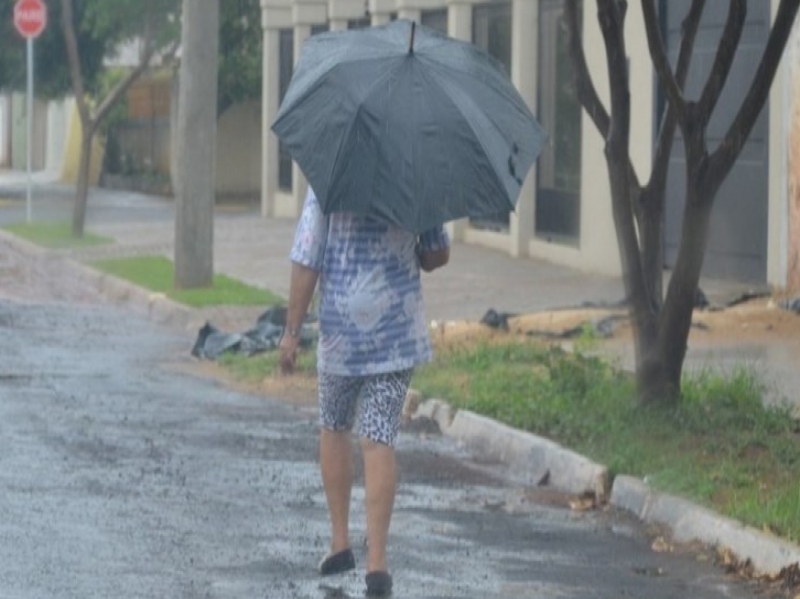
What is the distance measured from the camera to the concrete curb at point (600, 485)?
832 centimetres

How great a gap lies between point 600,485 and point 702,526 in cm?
119

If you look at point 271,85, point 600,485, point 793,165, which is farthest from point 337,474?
point 271,85

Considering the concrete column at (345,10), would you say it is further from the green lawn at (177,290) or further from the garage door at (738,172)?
the garage door at (738,172)

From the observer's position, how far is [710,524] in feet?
28.9

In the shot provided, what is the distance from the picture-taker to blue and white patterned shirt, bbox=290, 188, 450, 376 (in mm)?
7652

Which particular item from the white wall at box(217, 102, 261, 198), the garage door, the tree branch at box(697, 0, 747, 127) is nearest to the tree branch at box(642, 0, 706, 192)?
the tree branch at box(697, 0, 747, 127)

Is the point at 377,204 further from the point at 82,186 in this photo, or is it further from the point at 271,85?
the point at 271,85

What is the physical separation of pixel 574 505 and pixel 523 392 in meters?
2.43

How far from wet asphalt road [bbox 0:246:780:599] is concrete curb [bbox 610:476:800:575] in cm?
14

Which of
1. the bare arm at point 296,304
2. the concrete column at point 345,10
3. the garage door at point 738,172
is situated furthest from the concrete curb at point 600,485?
the concrete column at point 345,10

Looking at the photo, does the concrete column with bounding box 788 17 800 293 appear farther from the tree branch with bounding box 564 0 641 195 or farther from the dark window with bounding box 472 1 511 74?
the dark window with bounding box 472 1 511 74

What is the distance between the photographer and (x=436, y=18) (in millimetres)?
27562

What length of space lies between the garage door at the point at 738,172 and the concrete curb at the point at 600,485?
265 inches

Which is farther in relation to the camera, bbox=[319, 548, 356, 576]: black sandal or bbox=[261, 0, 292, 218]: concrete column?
bbox=[261, 0, 292, 218]: concrete column
